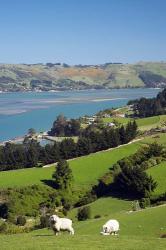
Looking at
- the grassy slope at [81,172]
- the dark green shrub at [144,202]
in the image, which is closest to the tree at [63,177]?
the grassy slope at [81,172]

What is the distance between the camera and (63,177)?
5041cm

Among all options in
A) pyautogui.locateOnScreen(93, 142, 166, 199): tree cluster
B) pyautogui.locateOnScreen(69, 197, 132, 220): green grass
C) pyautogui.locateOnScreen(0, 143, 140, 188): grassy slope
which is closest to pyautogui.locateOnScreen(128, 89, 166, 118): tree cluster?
pyautogui.locateOnScreen(0, 143, 140, 188): grassy slope

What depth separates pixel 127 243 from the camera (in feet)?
46.3

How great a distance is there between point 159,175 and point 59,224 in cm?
3197

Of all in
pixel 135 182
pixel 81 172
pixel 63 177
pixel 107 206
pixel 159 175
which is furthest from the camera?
pixel 81 172

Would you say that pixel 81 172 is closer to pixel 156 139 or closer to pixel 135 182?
pixel 135 182

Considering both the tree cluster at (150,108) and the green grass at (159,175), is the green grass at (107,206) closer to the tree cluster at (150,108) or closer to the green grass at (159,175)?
the green grass at (159,175)

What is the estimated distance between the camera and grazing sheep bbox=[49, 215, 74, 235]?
1583 centimetres

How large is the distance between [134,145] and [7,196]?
23.4m

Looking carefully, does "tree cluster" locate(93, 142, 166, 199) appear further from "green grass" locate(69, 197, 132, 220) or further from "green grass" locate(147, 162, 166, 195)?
"green grass" locate(69, 197, 132, 220)

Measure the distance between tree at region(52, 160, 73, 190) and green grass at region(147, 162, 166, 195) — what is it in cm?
824

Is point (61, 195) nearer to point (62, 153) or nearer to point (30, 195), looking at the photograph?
point (30, 195)

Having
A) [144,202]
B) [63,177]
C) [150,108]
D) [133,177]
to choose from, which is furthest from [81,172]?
[150,108]

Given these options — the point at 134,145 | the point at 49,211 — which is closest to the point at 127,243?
the point at 49,211
